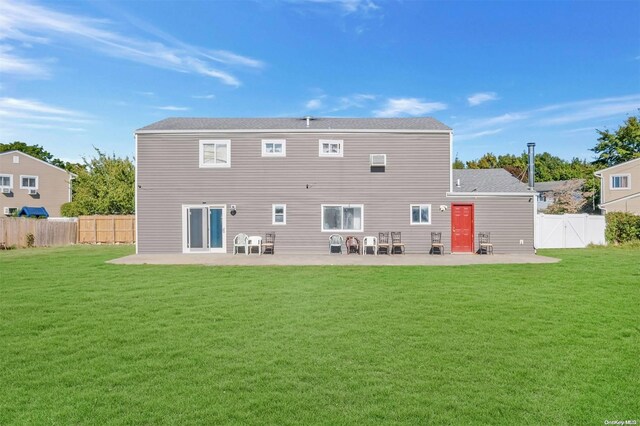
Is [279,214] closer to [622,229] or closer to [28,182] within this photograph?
[622,229]

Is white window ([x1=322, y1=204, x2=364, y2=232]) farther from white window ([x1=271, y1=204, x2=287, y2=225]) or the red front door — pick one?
the red front door

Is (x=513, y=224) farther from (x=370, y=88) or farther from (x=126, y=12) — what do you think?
(x=126, y=12)

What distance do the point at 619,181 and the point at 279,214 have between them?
30.5 m

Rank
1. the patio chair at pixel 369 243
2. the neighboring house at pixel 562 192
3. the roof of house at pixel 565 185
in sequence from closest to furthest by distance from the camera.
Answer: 1. the patio chair at pixel 369 243
2. the neighboring house at pixel 562 192
3. the roof of house at pixel 565 185

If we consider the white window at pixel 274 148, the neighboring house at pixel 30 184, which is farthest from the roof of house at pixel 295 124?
the neighboring house at pixel 30 184

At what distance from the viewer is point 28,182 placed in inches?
1329

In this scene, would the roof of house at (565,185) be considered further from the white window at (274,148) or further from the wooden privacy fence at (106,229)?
the wooden privacy fence at (106,229)

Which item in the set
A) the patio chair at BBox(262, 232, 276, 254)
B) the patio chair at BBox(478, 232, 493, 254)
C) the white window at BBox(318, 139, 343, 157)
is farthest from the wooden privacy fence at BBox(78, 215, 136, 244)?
the patio chair at BBox(478, 232, 493, 254)

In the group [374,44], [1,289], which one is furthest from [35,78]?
[374,44]

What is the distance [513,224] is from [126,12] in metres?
18.7

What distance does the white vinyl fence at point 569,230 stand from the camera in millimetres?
21312

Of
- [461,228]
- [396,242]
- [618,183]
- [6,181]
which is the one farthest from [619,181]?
[6,181]

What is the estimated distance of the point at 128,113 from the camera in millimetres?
20922

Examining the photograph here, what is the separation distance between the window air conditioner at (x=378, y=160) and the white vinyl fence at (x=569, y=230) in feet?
33.1
